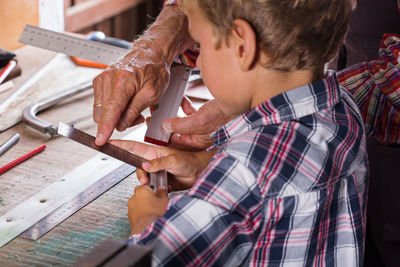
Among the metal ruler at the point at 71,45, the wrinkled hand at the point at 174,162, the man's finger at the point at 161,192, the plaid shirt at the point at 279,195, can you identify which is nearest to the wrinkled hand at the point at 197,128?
the wrinkled hand at the point at 174,162

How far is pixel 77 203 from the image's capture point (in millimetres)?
1093

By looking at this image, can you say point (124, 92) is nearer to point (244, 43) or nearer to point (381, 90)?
point (244, 43)

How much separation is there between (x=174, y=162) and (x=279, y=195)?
34cm

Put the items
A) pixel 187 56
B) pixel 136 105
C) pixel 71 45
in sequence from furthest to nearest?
pixel 71 45 → pixel 187 56 → pixel 136 105

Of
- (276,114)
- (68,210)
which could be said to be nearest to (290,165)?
(276,114)

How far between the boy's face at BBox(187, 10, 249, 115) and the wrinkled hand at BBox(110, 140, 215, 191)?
0.64ft

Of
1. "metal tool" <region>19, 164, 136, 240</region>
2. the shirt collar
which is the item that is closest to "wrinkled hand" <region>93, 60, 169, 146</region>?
"metal tool" <region>19, 164, 136, 240</region>

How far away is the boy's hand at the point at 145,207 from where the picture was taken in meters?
0.92

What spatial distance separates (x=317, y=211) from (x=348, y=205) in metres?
0.11

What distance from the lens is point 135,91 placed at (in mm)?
1249

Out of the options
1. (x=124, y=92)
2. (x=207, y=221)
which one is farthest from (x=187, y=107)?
(x=207, y=221)

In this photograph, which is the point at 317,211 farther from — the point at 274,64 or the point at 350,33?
the point at 350,33

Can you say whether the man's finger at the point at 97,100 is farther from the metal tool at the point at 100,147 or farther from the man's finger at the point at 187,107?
the man's finger at the point at 187,107

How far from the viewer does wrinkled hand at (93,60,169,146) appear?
1172mm
